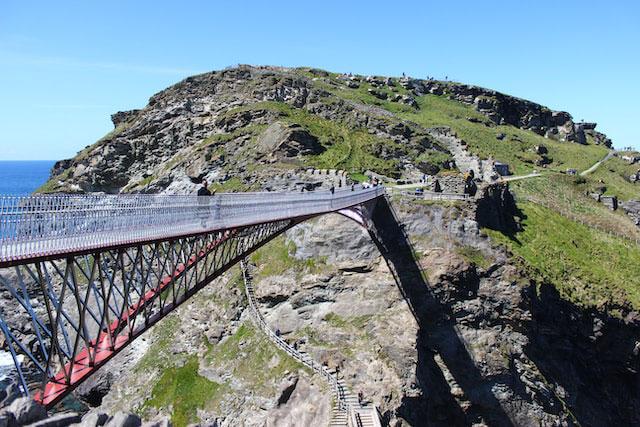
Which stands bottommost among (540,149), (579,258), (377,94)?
(579,258)

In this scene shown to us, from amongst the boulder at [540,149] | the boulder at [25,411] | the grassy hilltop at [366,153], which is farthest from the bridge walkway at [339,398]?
the boulder at [540,149]

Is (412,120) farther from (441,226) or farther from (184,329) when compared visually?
(184,329)

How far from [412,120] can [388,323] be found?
5673 cm

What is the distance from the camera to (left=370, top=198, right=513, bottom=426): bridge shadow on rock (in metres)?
42.1

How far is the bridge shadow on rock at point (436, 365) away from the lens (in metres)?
42.1

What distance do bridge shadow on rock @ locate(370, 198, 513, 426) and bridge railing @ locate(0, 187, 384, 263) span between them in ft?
50.6

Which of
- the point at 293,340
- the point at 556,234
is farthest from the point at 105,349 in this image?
the point at 556,234

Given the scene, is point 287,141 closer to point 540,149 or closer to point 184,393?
point 184,393

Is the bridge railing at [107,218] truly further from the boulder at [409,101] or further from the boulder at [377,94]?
the boulder at [409,101]

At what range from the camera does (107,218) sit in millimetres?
21172

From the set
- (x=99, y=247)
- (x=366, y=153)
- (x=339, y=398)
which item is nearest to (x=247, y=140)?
(x=366, y=153)

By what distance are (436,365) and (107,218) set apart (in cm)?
→ 3169

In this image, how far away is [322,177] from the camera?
2425 inches

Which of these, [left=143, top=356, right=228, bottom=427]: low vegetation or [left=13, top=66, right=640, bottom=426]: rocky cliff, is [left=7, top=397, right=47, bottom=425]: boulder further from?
[left=143, top=356, right=228, bottom=427]: low vegetation
